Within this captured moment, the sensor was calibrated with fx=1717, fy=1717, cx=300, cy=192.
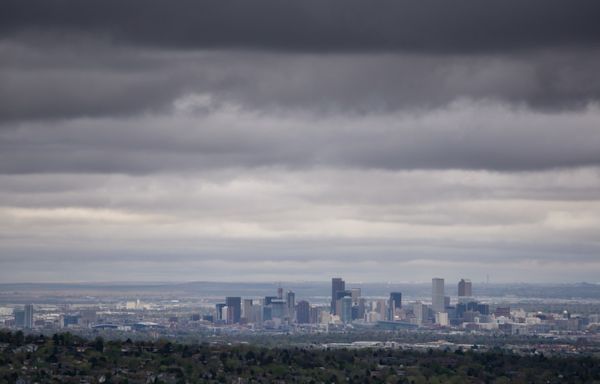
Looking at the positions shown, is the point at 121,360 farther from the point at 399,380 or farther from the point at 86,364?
the point at 399,380

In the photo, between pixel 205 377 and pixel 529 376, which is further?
pixel 529 376

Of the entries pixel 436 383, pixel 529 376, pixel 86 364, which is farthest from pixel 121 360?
pixel 529 376

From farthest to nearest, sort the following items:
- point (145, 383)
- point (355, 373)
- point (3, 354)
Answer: point (355, 373), point (3, 354), point (145, 383)

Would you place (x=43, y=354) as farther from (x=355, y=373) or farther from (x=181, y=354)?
(x=355, y=373)

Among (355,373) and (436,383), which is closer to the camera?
(436,383)

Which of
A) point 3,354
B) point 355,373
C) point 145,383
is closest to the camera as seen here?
point 145,383

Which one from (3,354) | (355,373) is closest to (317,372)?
(355,373)
